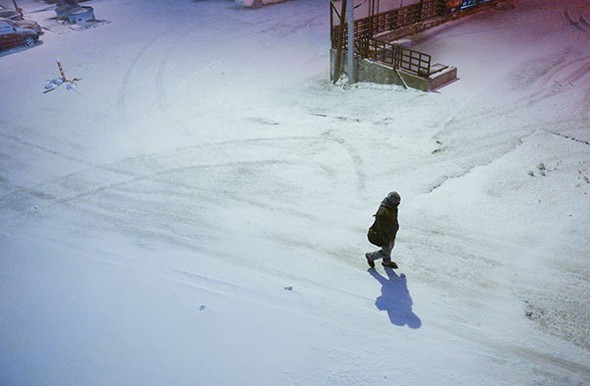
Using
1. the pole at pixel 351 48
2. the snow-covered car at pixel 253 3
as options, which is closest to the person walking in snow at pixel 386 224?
the pole at pixel 351 48

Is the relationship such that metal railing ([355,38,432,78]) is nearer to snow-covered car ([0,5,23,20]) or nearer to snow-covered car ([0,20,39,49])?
snow-covered car ([0,20,39,49])

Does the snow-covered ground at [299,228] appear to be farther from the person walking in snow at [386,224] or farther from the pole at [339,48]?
the pole at [339,48]

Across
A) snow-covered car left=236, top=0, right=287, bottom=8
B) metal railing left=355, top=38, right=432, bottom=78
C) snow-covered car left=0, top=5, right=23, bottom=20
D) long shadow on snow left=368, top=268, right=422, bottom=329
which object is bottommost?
long shadow on snow left=368, top=268, right=422, bottom=329

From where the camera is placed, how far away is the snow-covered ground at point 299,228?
5301 millimetres

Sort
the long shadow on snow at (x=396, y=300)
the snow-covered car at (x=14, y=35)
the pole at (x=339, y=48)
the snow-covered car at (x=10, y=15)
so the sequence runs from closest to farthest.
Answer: the long shadow on snow at (x=396, y=300), the pole at (x=339, y=48), the snow-covered car at (x=14, y=35), the snow-covered car at (x=10, y=15)

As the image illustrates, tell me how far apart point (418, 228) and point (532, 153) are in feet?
12.7

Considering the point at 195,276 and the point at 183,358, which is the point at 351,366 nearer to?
the point at 183,358

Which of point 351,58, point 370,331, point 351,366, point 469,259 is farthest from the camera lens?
point 351,58

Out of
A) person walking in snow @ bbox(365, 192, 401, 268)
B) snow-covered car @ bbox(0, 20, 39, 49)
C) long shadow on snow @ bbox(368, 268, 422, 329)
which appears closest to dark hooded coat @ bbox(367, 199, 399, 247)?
person walking in snow @ bbox(365, 192, 401, 268)

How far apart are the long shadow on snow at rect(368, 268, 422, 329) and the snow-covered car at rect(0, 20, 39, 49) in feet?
78.0

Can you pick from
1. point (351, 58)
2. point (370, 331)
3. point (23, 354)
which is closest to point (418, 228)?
point (370, 331)

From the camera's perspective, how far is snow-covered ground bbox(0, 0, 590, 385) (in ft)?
17.4

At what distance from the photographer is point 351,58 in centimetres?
1393

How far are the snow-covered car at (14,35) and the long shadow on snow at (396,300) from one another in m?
23.8
